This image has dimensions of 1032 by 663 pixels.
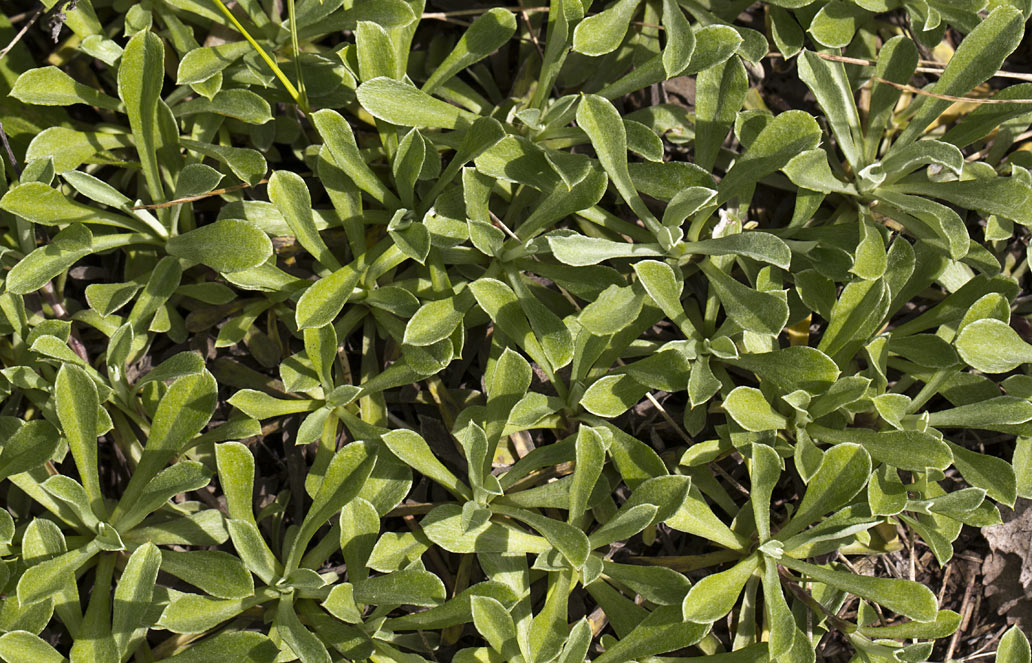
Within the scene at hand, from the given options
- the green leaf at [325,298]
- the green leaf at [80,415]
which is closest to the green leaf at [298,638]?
the green leaf at [80,415]

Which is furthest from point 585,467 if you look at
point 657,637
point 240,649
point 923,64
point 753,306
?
point 923,64

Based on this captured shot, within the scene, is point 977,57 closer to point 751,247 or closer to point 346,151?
point 751,247

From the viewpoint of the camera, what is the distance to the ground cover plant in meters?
1.99

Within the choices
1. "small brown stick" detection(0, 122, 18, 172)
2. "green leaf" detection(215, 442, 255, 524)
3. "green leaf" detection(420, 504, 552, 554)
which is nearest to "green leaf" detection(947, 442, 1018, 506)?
"green leaf" detection(420, 504, 552, 554)

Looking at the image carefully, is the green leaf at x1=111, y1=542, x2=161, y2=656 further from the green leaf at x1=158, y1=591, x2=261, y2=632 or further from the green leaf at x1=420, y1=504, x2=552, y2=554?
the green leaf at x1=420, y1=504, x2=552, y2=554

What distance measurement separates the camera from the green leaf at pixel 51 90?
2.17 metres

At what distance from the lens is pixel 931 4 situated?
2.31 m

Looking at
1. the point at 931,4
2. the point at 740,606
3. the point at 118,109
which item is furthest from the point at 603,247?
the point at 118,109

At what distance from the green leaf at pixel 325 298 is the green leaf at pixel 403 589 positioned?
576 mm

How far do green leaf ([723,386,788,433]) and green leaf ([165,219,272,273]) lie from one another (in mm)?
1092

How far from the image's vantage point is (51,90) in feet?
7.25

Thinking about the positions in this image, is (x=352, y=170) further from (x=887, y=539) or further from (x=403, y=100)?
(x=887, y=539)

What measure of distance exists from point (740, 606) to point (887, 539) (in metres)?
0.43

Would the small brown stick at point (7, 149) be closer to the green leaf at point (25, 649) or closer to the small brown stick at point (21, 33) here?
the small brown stick at point (21, 33)
